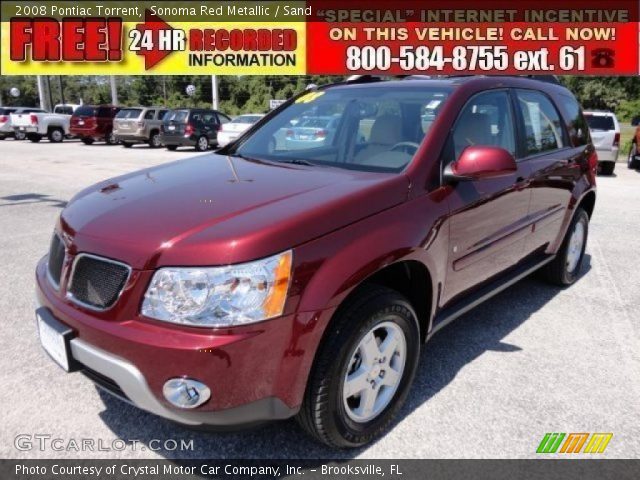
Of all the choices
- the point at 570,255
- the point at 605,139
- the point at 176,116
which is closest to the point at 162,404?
the point at 570,255

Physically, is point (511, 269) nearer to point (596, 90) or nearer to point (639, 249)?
point (639, 249)

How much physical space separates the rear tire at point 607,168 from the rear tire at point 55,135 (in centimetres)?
2324

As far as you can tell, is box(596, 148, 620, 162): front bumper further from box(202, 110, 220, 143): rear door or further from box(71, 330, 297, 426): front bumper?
box(202, 110, 220, 143): rear door

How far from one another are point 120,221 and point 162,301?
1.61ft

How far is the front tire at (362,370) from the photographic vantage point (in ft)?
7.60

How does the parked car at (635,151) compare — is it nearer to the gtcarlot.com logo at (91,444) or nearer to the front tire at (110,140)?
the gtcarlot.com logo at (91,444)

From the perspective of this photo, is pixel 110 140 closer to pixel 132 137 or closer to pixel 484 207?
pixel 132 137

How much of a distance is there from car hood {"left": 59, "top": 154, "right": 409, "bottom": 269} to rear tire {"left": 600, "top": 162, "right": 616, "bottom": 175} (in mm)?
12648

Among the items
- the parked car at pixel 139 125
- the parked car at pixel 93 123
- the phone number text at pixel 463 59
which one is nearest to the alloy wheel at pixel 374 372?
the phone number text at pixel 463 59

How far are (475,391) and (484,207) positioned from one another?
1.06 meters

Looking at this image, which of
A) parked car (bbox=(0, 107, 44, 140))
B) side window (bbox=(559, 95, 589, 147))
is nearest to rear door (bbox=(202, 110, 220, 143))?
parked car (bbox=(0, 107, 44, 140))

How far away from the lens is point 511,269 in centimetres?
390

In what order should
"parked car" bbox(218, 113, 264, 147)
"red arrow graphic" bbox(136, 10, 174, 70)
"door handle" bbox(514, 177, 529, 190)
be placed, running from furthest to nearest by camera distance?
"red arrow graphic" bbox(136, 10, 174, 70) → "parked car" bbox(218, 113, 264, 147) → "door handle" bbox(514, 177, 529, 190)

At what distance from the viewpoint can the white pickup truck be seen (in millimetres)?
25391
